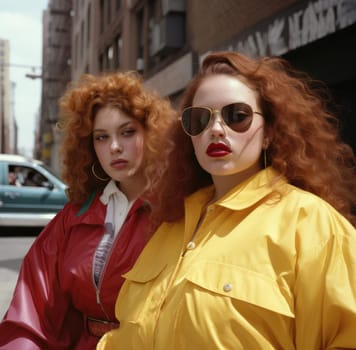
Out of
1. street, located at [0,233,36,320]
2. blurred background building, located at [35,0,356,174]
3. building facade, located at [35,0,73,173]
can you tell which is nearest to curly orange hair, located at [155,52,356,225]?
blurred background building, located at [35,0,356,174]

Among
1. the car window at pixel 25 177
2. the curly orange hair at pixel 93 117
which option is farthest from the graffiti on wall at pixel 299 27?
the car window at pixel 25 177

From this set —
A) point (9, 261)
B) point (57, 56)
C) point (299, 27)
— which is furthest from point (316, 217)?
point (57, 56)

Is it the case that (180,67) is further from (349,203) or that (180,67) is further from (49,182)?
(349,203)

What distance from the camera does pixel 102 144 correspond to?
2.26 meters

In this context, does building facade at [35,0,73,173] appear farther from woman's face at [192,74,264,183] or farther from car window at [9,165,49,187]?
woman's face at [192,74,264,183]

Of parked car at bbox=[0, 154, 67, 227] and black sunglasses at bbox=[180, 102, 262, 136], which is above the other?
black sunglasses at bbox=[180, 102, 262, 136]

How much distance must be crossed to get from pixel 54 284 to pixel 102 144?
0.65 metres

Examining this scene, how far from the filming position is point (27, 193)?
10.5 metres

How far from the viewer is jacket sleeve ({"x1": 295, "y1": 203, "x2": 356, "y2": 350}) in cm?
126

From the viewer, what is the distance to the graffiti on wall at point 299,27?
6.06m

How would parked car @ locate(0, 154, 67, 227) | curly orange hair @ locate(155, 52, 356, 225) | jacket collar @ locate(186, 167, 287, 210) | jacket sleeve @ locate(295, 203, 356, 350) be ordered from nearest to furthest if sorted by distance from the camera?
jacket sleeve @ locate(295, 203, 356, 350) < jacket collar @ locate(186, 167, 287, 210) < curly orange hair @ locate(155, 52, 356, 225) < parked car @ locate(0, 154, 67, 227)

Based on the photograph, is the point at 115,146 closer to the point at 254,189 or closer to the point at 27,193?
the point at 254,189

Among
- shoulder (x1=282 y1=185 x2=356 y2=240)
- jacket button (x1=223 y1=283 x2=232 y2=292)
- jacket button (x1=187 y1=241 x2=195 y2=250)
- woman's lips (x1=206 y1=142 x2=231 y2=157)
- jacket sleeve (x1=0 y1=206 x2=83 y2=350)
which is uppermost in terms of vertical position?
woman's lips (x1=206 y1=142 x2=231 y2=157)

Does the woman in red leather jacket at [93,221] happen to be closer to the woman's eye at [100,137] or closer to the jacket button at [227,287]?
the woman's eye at [100,137]
